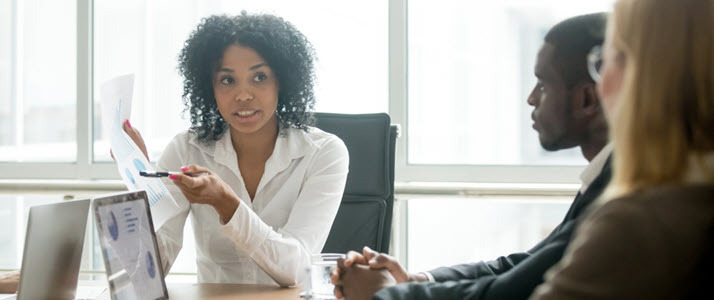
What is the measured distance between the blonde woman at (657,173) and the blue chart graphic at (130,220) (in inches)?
33.7

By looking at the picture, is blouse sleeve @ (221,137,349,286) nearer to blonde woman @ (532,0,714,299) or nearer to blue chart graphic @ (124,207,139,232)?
blue chart graphic @ (124,207,139,232)

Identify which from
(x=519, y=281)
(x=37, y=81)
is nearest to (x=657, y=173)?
(x=519, y=281)

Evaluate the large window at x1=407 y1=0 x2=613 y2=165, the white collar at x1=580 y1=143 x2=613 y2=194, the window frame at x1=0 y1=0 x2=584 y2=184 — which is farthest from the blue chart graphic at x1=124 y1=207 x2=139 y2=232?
the large window at x1=407 y1=0 x2=613 y2=165

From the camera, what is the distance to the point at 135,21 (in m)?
3.45

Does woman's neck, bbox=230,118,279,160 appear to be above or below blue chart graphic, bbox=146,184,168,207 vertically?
above

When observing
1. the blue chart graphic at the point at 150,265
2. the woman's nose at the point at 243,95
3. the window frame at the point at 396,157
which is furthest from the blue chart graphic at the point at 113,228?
the window frame at the point at 396,157

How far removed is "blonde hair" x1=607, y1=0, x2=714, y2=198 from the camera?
716 mm

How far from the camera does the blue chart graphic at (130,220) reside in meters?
1.35

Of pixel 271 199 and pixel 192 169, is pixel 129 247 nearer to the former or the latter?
pixel 192 169

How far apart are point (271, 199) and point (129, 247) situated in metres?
0.70

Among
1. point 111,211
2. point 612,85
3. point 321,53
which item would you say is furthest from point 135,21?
point 612,85

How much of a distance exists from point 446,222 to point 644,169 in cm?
252

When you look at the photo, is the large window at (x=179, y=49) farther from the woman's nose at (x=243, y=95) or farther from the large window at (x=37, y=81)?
the woman's nose at (x=243, y=95)

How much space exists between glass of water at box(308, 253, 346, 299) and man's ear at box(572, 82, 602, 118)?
0.54 m
